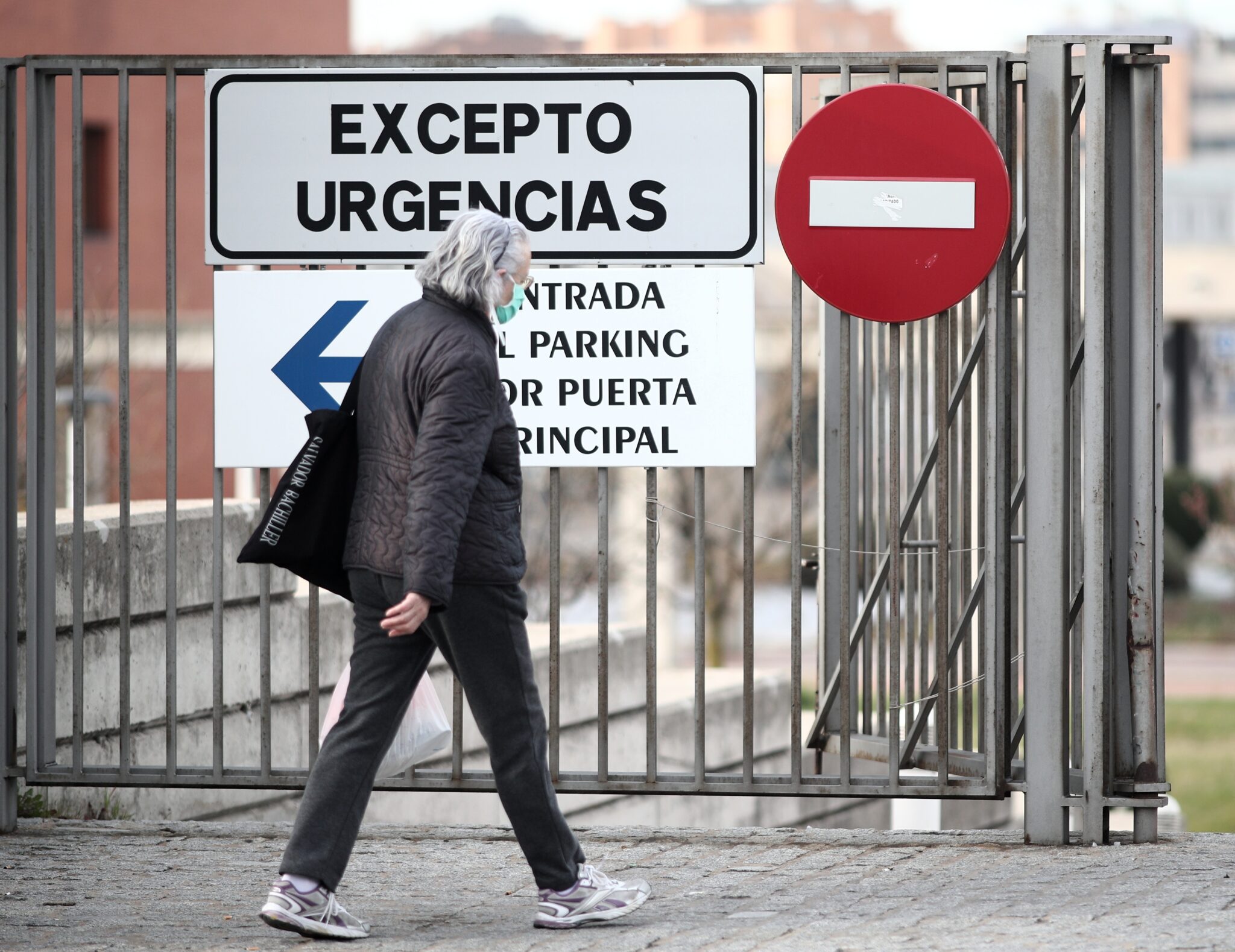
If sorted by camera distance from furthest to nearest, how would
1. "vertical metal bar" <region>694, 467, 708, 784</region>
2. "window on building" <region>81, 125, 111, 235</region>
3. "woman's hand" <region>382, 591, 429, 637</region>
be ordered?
"window on building" <region>81, 125, 111, 235</region>
"vertical metal bar" <region>694, 467, 708, 784</region>
"woman's hand" <region>382, 591, 429, 637</region>

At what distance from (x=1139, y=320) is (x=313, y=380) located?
2.63 meters

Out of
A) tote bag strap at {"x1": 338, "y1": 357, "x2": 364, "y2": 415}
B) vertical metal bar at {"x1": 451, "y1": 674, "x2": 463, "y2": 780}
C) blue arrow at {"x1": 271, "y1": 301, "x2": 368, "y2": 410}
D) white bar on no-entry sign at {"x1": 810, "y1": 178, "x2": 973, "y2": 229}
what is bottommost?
vertical metal bar at {"x1": 451, "y1": 674, "x2": 463, "y2": 780}

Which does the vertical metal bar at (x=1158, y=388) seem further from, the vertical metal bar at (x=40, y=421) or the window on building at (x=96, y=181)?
the window on building at (x=96, y=181)

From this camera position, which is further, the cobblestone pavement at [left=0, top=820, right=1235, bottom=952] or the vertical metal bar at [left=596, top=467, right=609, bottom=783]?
the vertical metal bar at [left=596, top=467, right=609, bottom=783]

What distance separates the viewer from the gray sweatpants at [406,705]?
4.39m

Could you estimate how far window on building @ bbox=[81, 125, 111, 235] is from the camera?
27.0 metres

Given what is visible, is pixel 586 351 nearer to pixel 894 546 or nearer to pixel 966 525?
pixel 894 546

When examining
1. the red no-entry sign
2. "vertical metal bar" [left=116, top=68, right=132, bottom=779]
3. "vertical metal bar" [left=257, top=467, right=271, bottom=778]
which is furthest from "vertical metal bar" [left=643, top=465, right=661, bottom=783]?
"vertical metal bar" [left=116, top=68, right=132, bottom=779]

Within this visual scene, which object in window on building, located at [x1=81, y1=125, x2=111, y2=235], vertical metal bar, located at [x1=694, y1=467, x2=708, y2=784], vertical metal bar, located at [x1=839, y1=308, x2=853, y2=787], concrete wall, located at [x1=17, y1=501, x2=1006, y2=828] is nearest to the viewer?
vertical metal bar, located at [x1=694, y1=467, x2=708, y2=784]

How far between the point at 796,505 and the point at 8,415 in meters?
2.58

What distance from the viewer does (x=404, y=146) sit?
18.5ft

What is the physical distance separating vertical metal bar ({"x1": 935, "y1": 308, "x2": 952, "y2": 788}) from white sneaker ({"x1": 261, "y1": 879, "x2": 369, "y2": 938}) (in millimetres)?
2016

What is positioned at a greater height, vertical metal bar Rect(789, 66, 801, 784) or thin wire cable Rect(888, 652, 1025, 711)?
vertical metal bar Rect(789, 66, 801, 784)

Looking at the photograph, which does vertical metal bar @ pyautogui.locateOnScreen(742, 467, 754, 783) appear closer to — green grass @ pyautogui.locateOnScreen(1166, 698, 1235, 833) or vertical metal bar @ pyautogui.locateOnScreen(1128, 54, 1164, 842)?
vertical metal bar @ pyautogui.locateOnScreen(1128, 54, 1164, 842)
